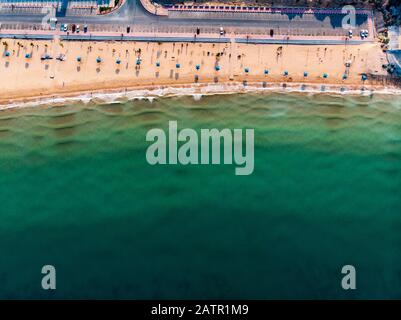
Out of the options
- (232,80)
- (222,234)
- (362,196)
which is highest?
(232,80)

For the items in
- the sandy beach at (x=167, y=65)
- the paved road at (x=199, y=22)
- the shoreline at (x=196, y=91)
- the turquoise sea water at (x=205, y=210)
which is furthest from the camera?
the paved road at (x=199, y=22)

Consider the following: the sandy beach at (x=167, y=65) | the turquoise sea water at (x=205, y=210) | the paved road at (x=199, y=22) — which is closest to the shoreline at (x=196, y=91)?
the sandy beach at (x=167, y=65)

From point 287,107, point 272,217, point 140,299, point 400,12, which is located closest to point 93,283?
point 140,299

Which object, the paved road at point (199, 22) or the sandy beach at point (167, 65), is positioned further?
the paved road at point (199, 22)

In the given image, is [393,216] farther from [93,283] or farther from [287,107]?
[93,283]

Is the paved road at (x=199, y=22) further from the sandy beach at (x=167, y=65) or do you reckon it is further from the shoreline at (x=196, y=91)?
the shoreline at (x=196, y=91)

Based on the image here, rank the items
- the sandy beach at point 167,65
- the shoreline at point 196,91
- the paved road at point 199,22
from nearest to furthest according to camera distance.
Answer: the shoreline at point 196,91, the sandy beach at point 167,65, the paved road at point 199,22
